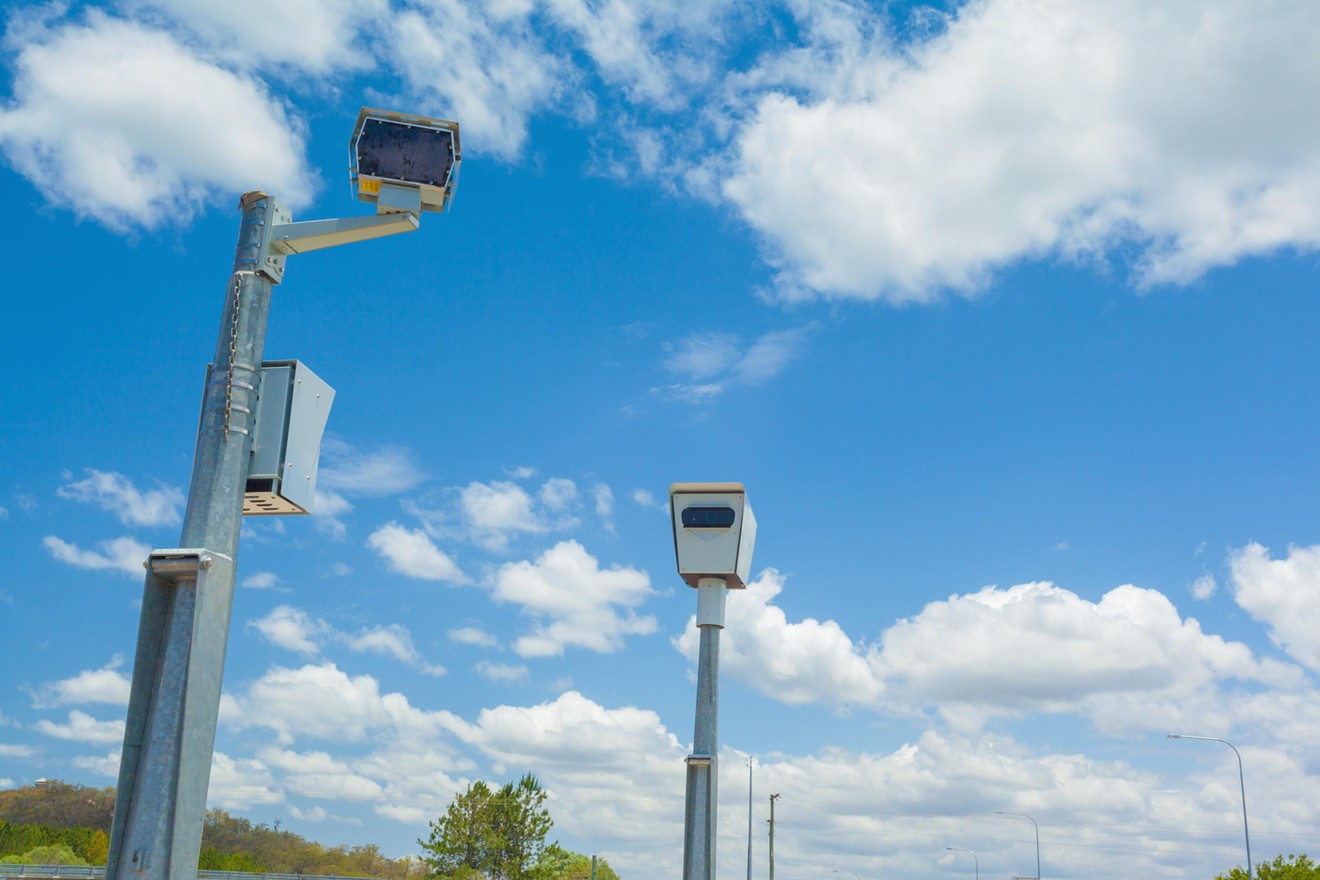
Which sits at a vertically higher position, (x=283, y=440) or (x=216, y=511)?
(x=283, y=440)

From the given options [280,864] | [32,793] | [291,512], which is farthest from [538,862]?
[291,512]

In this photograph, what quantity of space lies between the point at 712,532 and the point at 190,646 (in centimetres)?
1839

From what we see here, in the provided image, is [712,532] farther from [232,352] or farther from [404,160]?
[232,352]

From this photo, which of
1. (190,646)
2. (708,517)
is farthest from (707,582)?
(190,646)

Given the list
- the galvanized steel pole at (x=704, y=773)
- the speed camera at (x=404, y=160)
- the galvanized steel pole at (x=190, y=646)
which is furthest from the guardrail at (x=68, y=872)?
the speed camera at (x=404, y=160)

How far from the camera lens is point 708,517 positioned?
86.1 ft

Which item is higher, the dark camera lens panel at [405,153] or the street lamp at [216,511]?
the dark camera lens panel at [405,153]

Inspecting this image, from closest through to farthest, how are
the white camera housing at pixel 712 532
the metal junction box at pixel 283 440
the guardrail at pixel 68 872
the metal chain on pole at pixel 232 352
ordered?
the metal chain on pole at pixel 232 352, the metal junction box at pixel 283 440, the white camera housing at pixel 712 532, the guardrail at pixel 68 872

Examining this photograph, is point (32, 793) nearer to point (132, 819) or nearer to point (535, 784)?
point (535, 784)

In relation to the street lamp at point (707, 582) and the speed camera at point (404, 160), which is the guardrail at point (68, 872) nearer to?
the street lamp at point (707, 582)

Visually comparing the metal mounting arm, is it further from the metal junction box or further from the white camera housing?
the white camera housing

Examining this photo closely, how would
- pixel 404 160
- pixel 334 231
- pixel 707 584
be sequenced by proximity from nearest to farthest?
pixel 334 231, pixel 404 160, pixel 707 584

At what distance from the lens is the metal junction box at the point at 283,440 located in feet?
30.1

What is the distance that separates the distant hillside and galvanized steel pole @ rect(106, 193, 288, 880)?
7741cm
